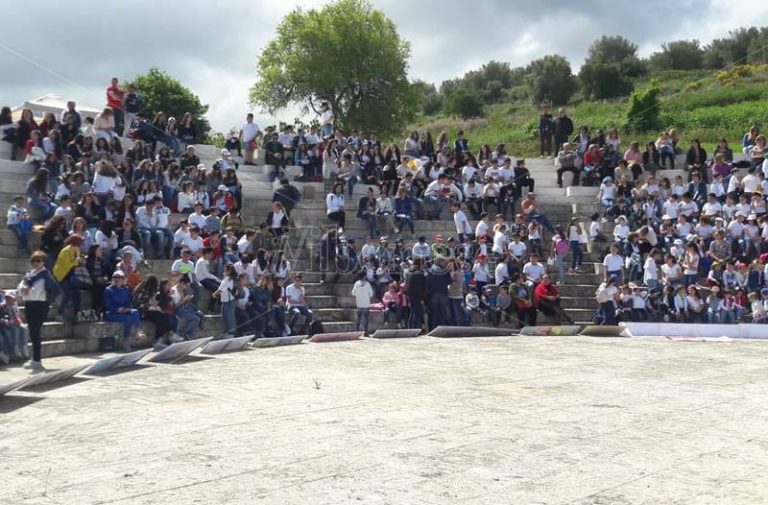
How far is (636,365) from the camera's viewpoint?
40.4 feet

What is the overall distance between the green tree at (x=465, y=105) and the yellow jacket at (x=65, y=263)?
53029 mm

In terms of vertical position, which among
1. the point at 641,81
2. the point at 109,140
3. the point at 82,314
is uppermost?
the point at 641,81

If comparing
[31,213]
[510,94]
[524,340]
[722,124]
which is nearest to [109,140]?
[31,213]

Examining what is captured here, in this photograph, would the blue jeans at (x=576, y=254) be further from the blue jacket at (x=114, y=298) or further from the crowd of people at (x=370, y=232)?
the blue jacket at (x=114, y=298)

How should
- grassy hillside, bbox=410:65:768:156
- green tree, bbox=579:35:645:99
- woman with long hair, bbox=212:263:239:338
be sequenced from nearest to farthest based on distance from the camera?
woman with long hair, bbox=212:263:239:338 < grassy hillside, bbox=410:65:768:156 < green tree, bbox=579:35:645:99

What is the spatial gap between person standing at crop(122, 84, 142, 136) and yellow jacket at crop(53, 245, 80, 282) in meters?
9.71

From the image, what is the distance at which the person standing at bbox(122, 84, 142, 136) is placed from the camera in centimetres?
2222

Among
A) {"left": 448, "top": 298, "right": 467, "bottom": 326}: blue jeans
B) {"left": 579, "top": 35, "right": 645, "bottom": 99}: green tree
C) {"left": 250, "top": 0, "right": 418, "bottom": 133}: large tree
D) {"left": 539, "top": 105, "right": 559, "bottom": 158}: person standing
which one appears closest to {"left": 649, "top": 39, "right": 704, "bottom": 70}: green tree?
{"left": 579, "top": 35, "right": 645, "bottom": 99}: green tree

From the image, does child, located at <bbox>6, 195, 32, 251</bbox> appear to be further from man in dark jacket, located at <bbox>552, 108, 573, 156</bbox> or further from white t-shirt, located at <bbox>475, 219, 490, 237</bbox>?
man in dark jacket, located at <bbox>552, 108, 573, 156</bbox>

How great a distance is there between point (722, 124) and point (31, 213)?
3123 cm

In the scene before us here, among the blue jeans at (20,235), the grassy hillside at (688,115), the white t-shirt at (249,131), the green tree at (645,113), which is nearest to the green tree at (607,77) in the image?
the grassy hillside at (688,115)

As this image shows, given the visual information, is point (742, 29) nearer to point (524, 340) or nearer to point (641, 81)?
point (641, 81)

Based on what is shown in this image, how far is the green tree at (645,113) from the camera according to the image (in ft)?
125

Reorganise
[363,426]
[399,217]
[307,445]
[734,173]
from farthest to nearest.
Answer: [734,173]
[399,217]
[363,426]
[307,445]
